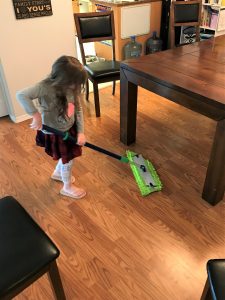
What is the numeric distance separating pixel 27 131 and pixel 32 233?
63.8 inches

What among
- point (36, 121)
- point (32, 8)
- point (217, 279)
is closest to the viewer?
point (217, 279)

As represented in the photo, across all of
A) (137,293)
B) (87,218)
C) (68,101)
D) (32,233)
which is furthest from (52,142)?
(137,293)

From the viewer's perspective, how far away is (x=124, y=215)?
160cm

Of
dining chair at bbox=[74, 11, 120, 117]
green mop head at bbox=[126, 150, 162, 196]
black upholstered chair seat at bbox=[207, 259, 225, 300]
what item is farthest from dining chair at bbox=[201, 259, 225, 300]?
dining chair at bbox=[74, 11, 120, 117]

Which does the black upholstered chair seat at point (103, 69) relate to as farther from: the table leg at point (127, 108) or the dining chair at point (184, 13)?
the dining chair at point (184, 13)

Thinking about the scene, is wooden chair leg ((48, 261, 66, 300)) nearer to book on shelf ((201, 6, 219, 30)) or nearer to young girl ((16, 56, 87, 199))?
young girl ((16, 56, 87, 199))

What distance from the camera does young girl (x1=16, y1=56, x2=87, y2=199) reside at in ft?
4.09

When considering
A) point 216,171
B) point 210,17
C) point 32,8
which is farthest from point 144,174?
point 210,17

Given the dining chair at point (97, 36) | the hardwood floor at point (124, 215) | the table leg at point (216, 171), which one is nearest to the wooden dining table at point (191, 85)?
the table leg at point (216, 171)

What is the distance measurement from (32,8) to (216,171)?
6.11 ft

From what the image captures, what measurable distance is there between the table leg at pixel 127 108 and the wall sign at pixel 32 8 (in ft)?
3.02

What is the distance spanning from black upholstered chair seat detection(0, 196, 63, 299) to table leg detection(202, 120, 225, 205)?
0.99m

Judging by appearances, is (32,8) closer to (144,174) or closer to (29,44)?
(29,44)

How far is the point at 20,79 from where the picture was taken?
2381 millimetres
